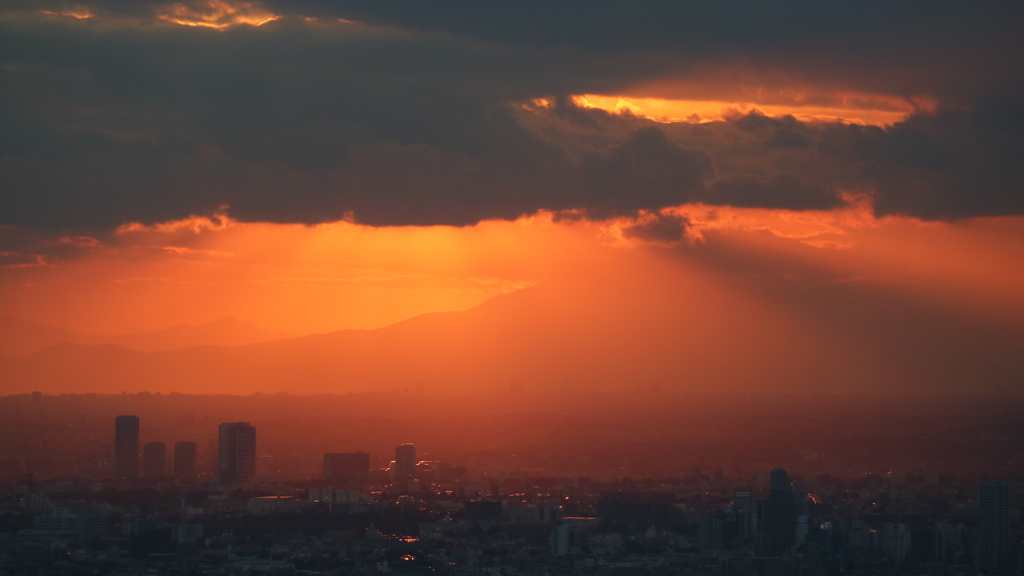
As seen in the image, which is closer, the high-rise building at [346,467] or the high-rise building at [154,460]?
the high-rise building at [154,460]

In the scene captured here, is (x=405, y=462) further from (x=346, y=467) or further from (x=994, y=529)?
(x=994, y=529)

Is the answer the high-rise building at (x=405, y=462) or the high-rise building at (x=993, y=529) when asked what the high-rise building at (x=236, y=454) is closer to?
the high-rise building at (x=405, y=462)

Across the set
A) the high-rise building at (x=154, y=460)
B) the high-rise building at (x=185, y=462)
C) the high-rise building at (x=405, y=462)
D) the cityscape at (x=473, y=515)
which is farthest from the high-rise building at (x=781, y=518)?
the high-rise building at (x=154, y=460)

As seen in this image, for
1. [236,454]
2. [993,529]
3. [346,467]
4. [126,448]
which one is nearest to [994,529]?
[993,529]

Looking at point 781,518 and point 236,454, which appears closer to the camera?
point 781,518

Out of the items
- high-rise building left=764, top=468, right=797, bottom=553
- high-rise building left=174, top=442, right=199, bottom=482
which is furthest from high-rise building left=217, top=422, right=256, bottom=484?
high-rise building left=764, top=468, right=797, bottom=553
